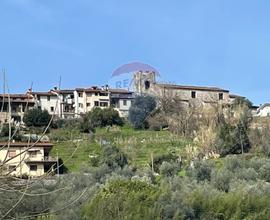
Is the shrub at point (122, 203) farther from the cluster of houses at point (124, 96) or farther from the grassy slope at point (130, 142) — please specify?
the cluster of houses at point (124, 96)

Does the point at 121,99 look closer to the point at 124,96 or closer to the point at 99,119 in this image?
the point at 124,96

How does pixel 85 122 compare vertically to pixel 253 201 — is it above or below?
above

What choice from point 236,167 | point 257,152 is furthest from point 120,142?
point 236,167

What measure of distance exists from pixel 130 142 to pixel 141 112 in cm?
820

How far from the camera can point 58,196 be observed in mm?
18844

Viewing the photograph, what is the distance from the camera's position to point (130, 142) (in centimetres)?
4838

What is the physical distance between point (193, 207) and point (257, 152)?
887 inches

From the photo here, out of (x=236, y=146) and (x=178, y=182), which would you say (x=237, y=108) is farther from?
(x=178, y=182)

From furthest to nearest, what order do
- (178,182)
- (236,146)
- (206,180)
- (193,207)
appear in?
(236,146) < (206,180) < (178,182) < (193,207)

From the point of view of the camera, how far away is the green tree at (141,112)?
55938mm

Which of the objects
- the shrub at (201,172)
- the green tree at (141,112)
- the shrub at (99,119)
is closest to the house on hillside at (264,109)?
the green tree at (141,112)

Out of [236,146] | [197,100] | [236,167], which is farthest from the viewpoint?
[197,100]

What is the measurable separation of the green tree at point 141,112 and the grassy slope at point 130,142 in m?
1.02

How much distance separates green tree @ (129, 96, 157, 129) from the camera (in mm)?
55938
